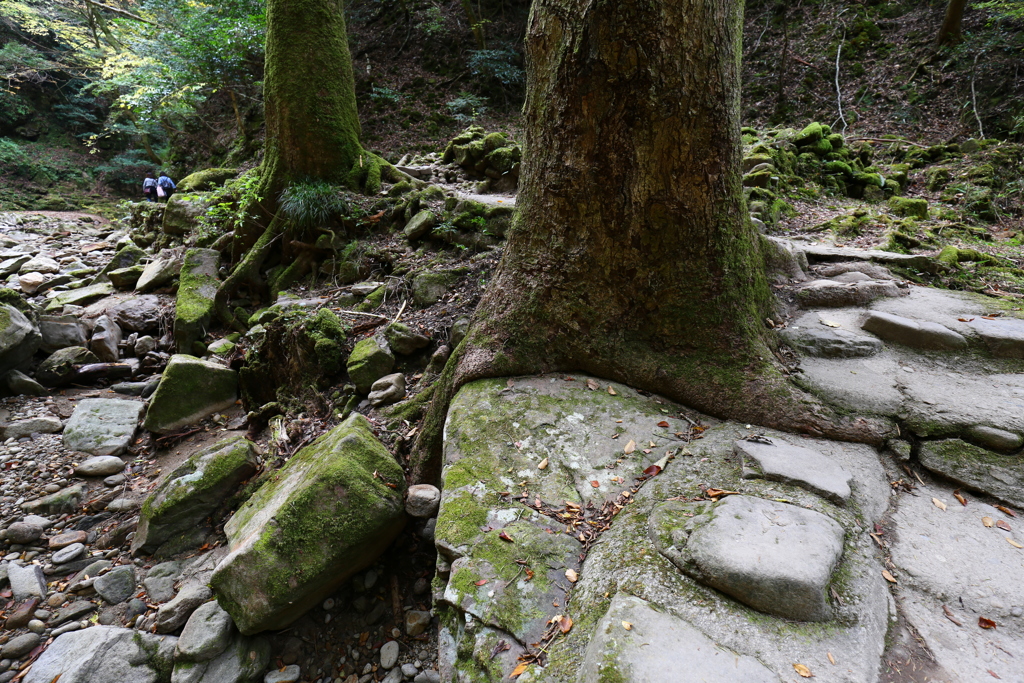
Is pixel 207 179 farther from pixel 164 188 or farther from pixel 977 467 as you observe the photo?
pixel 977 467

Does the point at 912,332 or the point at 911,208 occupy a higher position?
the point at 911,208

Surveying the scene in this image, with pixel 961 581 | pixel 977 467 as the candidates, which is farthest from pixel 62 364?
pixel 977 467

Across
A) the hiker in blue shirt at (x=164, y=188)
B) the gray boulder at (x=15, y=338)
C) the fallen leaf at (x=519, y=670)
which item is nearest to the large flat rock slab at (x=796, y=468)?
the fallen leaf at (x=519, y=670)

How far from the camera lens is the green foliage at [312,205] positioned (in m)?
6.14

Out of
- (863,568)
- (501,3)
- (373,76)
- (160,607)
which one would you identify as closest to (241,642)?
(160,607)

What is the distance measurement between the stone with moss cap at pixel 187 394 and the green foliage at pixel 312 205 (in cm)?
222

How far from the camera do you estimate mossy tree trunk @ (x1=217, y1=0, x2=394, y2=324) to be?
21.4 feet

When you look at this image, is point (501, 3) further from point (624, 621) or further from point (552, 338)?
point (624, 621)

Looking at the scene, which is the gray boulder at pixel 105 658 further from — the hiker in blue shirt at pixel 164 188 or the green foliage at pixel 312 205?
the hiker in blue shirt at pixel 164 188

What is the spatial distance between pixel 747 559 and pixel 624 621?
1.55ft

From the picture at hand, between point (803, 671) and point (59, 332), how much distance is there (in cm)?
800

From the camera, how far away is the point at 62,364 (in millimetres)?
5547

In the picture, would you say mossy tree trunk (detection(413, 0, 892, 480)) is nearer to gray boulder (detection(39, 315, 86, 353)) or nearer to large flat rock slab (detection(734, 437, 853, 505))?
large flat rock slab (detection(734, 437, 853, 505))

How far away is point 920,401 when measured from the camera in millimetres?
2529
